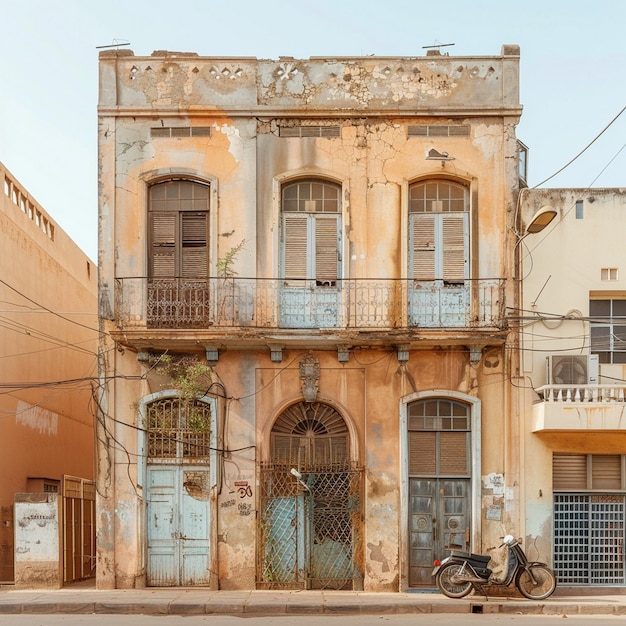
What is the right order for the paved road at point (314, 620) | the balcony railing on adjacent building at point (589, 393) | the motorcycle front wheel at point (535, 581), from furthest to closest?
the balcony railing on adjacent building at point (589, 393), the motorcycle front wheel at point (535, 581), the paved road at point (314, 620)

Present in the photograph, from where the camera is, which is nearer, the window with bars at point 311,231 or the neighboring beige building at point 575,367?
the neighboring beige building at point 575,367

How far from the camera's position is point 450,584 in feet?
49.2

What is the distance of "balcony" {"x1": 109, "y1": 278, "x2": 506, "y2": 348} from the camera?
53.1 ft

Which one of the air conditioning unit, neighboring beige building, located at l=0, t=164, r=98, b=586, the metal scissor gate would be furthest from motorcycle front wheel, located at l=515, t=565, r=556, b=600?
neighboring beige building, located at l=0, t=164, r=98, b=586

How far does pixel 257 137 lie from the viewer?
16625mm

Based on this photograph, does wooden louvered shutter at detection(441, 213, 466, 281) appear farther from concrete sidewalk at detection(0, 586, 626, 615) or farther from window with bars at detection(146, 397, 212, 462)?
concrete sidewalk at detection(0, 586, 626, 615)

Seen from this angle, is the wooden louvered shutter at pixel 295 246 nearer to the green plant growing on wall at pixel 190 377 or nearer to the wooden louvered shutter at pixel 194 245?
the wooden louvered shutter at pixel 194 245

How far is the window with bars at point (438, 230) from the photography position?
656 inches

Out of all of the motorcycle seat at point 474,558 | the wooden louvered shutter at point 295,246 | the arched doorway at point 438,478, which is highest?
the wooden louvered shutter at point 295,246

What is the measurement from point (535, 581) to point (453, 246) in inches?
221

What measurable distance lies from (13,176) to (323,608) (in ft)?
35.4

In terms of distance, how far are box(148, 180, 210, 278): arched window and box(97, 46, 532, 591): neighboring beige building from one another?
0.04m

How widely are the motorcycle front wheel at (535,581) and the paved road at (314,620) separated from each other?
Answer: 0.91 metres

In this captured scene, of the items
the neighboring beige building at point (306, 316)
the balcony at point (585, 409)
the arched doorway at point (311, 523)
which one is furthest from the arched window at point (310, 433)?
the balcony at point (585, 409)
